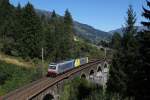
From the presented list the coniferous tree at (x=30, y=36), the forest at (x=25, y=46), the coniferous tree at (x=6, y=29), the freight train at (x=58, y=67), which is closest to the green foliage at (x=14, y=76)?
the forest at (x=25, y=46)

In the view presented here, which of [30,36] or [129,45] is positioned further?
[30,36]

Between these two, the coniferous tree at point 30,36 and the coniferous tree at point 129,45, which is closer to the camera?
the coniferous tree at point 129,45

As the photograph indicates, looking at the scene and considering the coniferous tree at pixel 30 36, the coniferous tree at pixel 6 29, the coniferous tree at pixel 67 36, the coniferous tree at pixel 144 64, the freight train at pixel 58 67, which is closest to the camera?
the coniferous tree at pixel 144 64

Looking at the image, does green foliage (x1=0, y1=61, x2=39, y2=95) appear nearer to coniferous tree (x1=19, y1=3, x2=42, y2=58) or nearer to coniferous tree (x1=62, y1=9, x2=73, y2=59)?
coniferous tree (x1=19, y1=3, x2=42, y2=58)

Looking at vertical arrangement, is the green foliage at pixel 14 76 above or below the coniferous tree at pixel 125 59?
below

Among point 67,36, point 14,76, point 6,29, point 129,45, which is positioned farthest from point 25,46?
point 129,45

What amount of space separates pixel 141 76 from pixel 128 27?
29309 millimetres

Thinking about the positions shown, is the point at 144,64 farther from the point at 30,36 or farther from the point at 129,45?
the point at 30,36

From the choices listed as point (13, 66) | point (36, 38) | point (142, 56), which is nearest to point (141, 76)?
point (142, 56)

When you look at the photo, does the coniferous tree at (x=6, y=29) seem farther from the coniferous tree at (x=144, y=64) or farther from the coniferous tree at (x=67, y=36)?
the coniferous tree at (x=144, y=64)

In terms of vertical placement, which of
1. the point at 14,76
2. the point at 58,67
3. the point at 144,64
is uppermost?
the point at 144,64

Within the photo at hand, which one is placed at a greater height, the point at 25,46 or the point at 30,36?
the point at 30,36

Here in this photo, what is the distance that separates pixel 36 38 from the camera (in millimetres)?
98312

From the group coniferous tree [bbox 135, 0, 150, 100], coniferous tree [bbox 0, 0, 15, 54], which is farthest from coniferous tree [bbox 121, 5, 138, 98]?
coniferous tree [bbox 0, 0, 15, 54]
